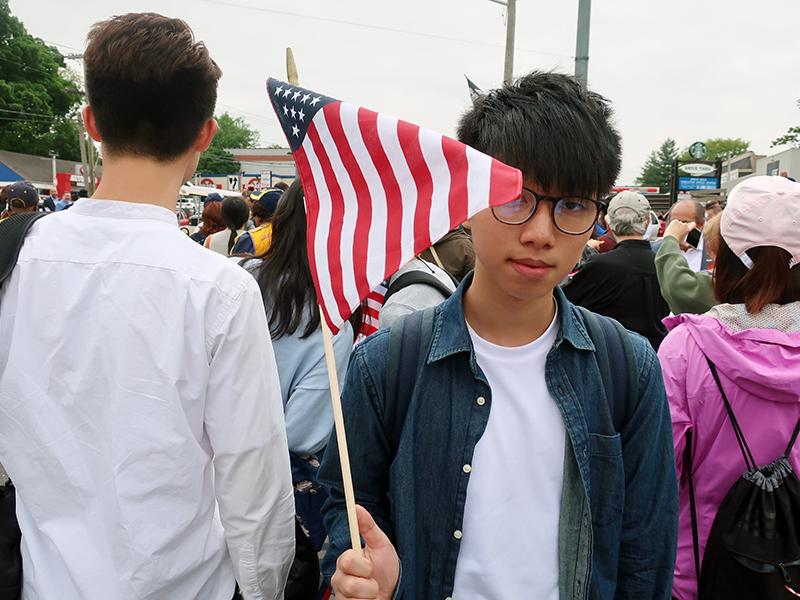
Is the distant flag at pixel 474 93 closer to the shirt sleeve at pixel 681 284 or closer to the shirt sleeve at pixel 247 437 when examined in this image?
the shirt sleeve at pixel 247 437

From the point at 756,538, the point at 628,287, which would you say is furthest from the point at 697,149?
the point at 756,538

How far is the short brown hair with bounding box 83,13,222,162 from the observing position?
1560mm

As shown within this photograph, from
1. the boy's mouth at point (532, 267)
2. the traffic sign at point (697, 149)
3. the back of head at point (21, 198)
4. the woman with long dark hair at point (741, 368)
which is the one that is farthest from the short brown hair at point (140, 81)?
the traffic sign at point (697, 149)

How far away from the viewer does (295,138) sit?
4.80 feet

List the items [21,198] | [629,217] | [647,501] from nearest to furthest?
[647,501], [629,217], [21,198]

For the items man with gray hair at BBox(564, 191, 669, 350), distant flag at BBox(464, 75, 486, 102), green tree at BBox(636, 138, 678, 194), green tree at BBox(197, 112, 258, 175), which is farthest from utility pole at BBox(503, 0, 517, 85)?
green tree at BBox(636, 138, 678, 194)

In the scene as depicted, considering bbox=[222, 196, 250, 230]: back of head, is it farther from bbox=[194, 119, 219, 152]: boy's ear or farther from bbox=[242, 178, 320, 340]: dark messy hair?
bbox=[194, 119, 219, 152]: boy's ear

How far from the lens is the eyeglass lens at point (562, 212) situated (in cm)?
134

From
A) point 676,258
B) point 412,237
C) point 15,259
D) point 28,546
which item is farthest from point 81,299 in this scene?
point 676,258

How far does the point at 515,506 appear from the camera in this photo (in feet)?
4.61

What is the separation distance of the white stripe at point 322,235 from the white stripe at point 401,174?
0.53 ft

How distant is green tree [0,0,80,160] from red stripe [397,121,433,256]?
47.5 meters

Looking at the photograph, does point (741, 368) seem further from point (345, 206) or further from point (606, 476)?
point (345, 206)

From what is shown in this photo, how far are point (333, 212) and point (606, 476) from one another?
0.94 meters
